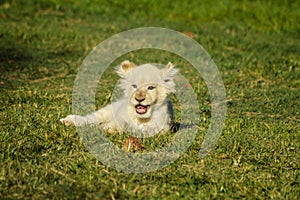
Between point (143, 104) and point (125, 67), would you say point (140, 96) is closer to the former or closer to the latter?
point (143, 104)

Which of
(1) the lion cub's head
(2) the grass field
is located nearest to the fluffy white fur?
(1) the lion cub's head

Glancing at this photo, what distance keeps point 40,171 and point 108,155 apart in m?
0.70

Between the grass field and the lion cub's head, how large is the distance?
402mm

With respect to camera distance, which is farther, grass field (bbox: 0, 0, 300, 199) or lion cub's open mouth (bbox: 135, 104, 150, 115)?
lion cub's open mouth (bbox: 135, 104, 150, 115)

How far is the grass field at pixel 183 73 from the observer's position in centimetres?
504

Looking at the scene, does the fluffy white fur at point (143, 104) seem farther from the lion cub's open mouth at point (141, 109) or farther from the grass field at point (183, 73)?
the grass field at point (183, 73)

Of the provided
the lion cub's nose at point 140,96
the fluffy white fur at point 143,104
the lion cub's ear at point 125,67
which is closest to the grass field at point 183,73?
the fluffy white fur at point 143,104

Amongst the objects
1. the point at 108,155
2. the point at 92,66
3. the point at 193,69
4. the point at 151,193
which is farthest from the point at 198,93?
the point at 151,193

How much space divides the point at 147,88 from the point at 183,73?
3.89 metres

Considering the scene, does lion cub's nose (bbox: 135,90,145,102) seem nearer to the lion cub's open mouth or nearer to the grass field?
the lion cub's open mouth

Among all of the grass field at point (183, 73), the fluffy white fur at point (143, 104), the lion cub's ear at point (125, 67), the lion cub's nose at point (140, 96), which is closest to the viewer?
the grass field at point (183, 73)

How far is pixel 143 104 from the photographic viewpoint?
6.22 m

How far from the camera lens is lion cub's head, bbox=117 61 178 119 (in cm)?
622

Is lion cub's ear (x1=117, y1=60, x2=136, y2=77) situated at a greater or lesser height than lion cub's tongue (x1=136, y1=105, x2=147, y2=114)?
greater
